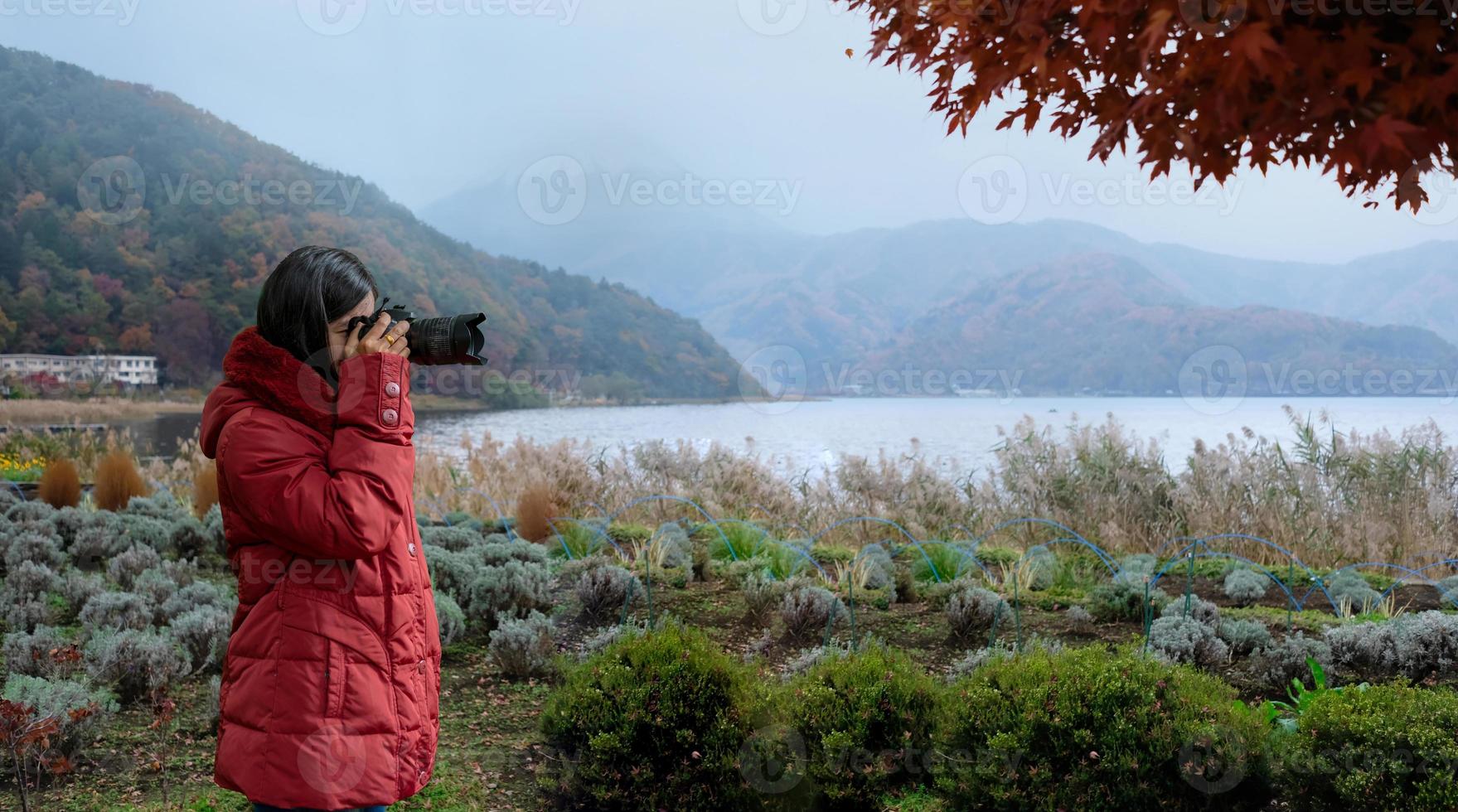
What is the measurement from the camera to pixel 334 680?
129 cm

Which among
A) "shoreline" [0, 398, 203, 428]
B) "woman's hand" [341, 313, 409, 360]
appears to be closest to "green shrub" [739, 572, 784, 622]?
"woman's hand" [341, 313, 409, 360]

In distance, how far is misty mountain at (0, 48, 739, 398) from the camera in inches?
612

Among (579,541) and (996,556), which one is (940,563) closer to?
(996,556)

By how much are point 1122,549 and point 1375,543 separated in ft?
4.39

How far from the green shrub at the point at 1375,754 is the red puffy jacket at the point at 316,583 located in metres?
1.83

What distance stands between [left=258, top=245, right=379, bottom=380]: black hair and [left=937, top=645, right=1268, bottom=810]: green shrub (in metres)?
1.60

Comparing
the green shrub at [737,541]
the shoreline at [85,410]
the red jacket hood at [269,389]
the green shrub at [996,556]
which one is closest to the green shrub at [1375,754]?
the red jacket hood at [269,389]

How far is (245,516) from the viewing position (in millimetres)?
→ 1324

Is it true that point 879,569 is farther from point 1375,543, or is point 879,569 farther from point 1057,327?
point 1057,327

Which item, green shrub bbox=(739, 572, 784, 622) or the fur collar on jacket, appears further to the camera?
green shrub bbox=(739, 572, 784, 622)

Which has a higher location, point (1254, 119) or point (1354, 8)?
point (1354, 8)

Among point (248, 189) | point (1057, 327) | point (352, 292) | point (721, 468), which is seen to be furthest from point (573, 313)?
point (352, 292)

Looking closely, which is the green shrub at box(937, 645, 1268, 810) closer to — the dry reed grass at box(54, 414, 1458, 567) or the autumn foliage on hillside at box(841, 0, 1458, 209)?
the autumn foliage on hillside at box(841, 0, 1458, 209)

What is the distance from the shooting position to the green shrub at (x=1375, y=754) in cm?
184
